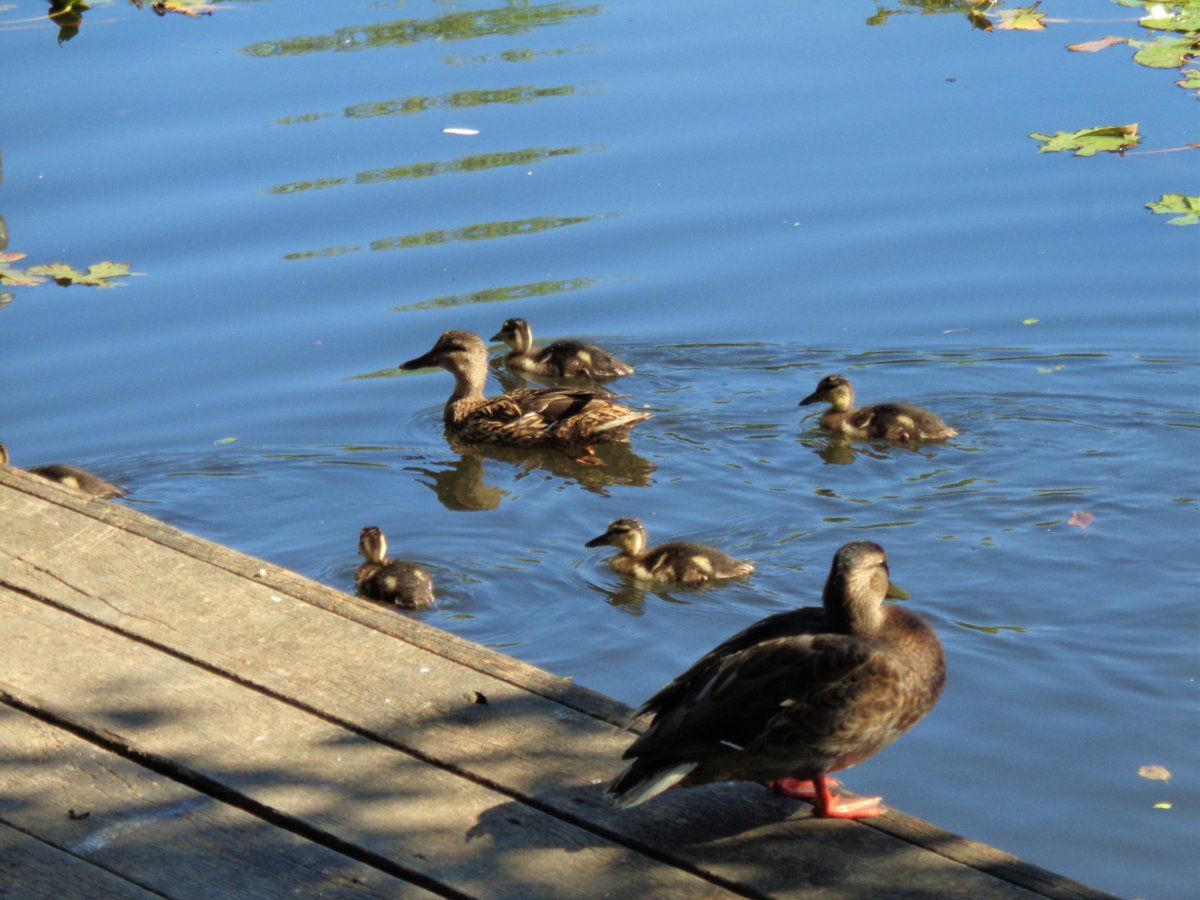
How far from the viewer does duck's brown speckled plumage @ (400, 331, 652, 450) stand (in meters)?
8.31

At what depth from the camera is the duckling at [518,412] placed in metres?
8.31

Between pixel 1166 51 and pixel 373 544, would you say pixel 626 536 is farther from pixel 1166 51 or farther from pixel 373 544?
pixel 1166 51

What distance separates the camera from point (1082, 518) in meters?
6.92

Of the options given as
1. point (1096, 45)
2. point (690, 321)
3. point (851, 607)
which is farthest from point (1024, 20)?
point (851, 607)

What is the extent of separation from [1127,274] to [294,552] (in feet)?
15.0

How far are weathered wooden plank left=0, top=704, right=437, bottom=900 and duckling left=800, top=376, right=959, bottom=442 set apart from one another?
4.65m

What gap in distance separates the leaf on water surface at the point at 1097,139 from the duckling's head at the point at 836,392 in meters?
2.95

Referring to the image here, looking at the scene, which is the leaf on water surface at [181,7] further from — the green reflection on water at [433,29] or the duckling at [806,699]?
the duckling at [806,699]

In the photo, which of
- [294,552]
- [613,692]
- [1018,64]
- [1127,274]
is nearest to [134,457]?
[294,552]

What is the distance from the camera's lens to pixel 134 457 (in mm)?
8047

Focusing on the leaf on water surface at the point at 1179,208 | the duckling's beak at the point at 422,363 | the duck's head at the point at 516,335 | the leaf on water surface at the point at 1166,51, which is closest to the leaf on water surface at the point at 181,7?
the duckling's beak at the point at 422,363

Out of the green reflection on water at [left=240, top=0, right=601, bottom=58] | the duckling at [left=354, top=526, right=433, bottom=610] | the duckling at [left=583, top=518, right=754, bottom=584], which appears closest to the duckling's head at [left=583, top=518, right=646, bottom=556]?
the duckling at [left=583, top=518, right=754, bottom=584]

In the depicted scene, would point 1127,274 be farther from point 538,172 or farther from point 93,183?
point 93,183

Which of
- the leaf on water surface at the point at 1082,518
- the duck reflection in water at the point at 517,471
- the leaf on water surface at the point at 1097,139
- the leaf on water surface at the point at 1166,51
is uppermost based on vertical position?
the leaf on water surface at the point at 1166,51
